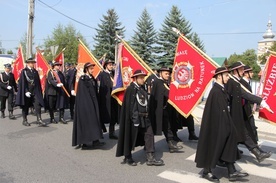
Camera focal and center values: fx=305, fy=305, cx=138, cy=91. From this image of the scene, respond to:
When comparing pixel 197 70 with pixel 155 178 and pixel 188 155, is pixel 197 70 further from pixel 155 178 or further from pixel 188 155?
pixel 155 178

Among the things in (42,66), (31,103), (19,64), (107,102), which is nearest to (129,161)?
(107,102)

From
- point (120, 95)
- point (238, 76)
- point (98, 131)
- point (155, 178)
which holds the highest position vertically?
point (238, 76)

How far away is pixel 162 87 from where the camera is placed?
6.67m

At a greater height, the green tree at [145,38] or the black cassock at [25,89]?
the green tree at [145,38]

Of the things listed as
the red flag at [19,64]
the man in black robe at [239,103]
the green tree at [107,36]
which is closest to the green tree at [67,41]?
the green tree at [107,36]

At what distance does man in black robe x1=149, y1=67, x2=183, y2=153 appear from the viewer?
21.3 ft

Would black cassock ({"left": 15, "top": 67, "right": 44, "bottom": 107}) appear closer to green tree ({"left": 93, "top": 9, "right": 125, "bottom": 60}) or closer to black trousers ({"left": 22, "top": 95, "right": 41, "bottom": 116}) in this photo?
black trousers ({"left": 22, "top": 95, "right": 41, "bottom": 116})

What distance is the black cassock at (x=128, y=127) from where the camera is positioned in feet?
18.8

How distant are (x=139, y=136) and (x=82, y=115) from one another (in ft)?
5.02

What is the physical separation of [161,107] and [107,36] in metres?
32.2

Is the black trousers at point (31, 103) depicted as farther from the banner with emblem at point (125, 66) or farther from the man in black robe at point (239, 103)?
the man in black robe at point (239, 103)

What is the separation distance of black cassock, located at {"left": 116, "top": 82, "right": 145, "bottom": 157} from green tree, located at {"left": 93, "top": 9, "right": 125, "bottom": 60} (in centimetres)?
3144

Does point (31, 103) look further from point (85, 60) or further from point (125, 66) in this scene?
point (125, 66)

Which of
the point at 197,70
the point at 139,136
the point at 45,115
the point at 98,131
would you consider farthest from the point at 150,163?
the point at 45,115
